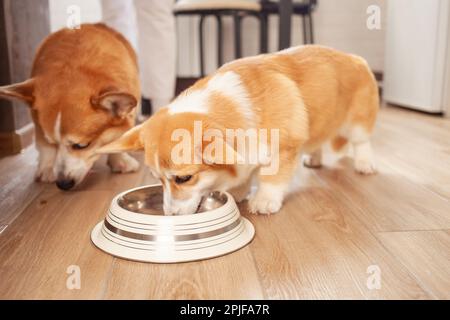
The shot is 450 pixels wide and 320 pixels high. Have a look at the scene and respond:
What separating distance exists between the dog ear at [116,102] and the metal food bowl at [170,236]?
548 millimetres

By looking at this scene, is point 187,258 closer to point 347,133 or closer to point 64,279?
point 64,279

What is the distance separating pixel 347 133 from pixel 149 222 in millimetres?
1190

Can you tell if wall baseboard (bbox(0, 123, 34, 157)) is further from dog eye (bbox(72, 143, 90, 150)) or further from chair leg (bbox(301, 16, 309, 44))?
chair leg (bbox(301, 16, 309, 44))

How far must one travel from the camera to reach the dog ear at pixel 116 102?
1.77 m

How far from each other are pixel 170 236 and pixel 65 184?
0.76 meters

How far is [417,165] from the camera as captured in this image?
2287mm

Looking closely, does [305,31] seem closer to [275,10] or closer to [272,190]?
[275,10]

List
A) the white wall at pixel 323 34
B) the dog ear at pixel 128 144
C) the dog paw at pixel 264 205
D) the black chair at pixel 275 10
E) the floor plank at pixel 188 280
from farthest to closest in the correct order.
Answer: the white wall at pixel 323 34, the black chair at pixel 275 10, the dog paw at pixel 264 205, the dog ear at pixel 128 144, the floor plank at pixel 188 280

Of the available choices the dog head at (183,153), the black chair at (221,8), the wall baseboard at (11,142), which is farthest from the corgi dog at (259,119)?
the black chair at (221,8)

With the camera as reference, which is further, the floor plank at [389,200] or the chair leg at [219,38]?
the chair leg at [219,38]

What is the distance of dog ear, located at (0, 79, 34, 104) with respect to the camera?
1.79 m

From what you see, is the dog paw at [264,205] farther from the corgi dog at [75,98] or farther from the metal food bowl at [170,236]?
the corgi dog at [75,98]

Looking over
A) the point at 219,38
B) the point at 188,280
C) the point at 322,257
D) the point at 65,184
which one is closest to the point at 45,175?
the point at 65,184
